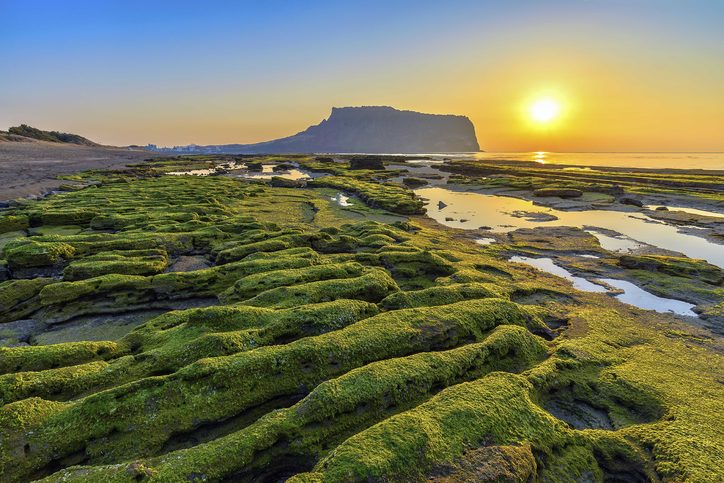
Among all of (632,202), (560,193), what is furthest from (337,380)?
(560,193)

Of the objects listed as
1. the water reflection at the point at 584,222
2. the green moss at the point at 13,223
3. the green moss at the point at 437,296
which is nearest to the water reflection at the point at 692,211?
the water reflection at the point at 584,222

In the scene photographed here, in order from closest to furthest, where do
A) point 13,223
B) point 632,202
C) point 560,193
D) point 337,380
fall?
point 337,380 < point 13,223 < point 632,202 < point 560,193

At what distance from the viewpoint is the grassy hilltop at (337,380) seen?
6.43 metres

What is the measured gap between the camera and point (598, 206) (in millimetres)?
45781

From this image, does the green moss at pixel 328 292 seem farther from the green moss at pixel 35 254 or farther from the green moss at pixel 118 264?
the green moss at pixel 35 254

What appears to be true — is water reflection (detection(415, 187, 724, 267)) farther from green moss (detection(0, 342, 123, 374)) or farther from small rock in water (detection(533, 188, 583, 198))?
green moss (detection(0, 342, 123, 374))

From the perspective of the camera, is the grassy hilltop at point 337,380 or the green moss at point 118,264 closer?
the grassy hilltop at point 337,380

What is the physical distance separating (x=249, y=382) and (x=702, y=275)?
2374 cm

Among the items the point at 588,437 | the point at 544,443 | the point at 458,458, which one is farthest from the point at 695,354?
the point at 458,458

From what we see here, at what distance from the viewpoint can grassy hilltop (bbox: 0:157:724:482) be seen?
253 inches

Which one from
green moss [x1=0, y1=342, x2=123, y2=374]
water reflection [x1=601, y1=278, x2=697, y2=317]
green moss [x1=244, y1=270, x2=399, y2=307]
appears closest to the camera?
green moss [x1=0, y1=342, x2=123, y2=374]

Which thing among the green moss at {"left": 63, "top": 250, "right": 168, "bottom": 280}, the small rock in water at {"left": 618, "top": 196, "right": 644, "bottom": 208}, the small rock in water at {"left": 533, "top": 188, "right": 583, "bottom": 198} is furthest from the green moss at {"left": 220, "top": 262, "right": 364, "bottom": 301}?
the small rock in water at {"left": 533, "top": 188, "right": 583, "bottom": 198}

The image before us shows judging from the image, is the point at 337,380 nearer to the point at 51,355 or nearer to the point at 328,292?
the point at 328,292

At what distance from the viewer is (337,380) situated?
7.93 m
